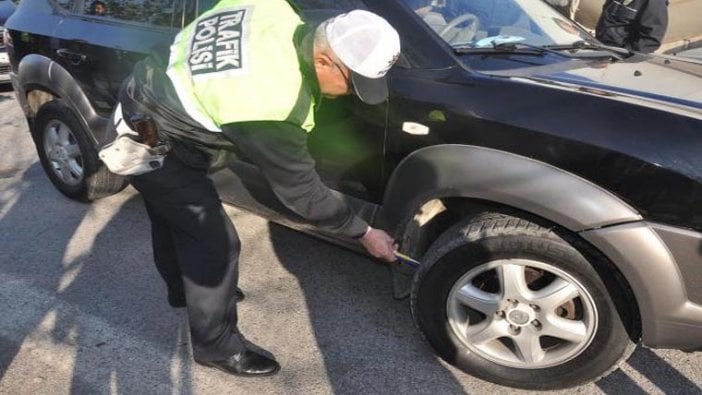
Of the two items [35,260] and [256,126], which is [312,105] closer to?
[256,126]

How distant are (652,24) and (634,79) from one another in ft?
8.12

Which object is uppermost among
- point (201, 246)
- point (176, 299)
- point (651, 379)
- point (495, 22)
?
point (495, 22)

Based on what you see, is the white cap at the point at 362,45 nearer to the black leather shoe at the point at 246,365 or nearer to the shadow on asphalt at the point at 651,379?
the black leather shoe at the point at 246,365

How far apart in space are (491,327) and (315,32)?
128 cm

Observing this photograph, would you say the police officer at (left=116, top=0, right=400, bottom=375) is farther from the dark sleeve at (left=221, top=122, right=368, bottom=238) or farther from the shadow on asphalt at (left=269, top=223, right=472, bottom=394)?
the shadow on asphalt at (left=269, top=223, right=472, bottom=394)

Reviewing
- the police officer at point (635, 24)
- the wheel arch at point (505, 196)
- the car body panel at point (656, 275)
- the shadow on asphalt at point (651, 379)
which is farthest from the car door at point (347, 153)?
the police officer at point (635, 24)

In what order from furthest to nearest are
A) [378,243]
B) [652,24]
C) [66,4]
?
1. [652,24]
2. [66,4]
3. [378,243]

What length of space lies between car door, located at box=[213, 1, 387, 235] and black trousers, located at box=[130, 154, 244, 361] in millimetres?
382

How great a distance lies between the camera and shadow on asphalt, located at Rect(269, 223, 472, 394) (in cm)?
246

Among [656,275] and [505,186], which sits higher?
[505,186]

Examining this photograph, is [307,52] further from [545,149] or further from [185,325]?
[185,325]

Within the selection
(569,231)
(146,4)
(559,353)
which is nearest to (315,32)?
(569,231)

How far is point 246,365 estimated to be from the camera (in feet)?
8.16

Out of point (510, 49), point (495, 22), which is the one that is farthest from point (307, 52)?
point (495, 22)
